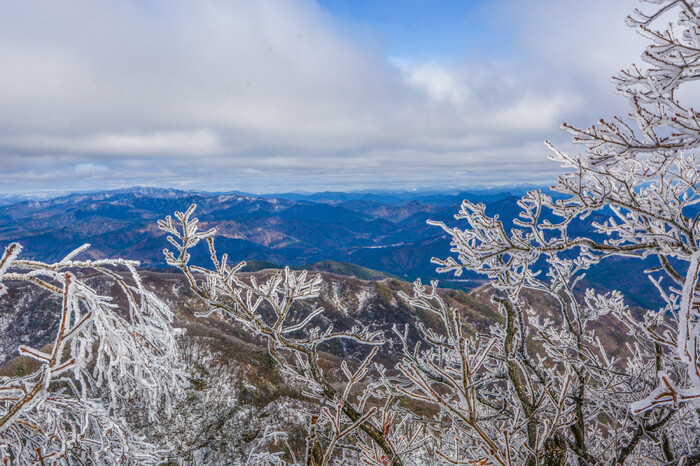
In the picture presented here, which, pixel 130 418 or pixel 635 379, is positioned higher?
pixel 635 379

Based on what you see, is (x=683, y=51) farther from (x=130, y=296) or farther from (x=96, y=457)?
(x=96, y=457)

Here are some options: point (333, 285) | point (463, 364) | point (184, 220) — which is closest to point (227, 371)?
point (184, 220)

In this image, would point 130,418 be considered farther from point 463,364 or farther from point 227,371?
point 463,364

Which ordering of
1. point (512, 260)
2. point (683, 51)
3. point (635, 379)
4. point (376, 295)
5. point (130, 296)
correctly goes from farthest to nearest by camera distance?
point (376, 295) < point (635, 379) < point (512, 260) < point (130, 296) < point (683, 51)

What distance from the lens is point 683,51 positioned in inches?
137

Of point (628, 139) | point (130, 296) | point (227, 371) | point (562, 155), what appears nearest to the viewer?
point (628, 139)

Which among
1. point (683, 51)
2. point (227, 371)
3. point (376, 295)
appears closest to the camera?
point (683, 51)

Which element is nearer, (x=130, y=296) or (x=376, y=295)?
Answer: (x=130, y=296)

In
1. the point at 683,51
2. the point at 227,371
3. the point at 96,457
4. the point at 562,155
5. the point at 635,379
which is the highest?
the point at 683,51

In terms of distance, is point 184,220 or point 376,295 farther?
point 376,295

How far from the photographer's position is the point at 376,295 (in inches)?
4316

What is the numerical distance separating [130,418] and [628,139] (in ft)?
74.7

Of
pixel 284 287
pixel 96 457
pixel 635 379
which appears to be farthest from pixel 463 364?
pixel 635 379

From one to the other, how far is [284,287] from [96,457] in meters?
3.36
